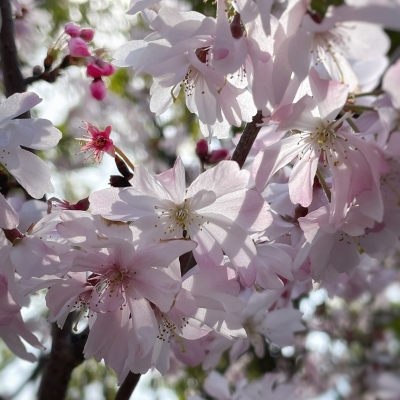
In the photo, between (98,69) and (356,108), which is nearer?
(356,108)

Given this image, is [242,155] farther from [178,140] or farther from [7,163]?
[178,140]

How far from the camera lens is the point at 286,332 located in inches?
59.5

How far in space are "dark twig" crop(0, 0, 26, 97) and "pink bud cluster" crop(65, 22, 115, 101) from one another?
18cm

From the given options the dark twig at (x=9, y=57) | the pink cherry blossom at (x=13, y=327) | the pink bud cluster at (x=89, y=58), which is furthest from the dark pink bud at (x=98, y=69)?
the pink cherry blossom at (x=13, y=327)

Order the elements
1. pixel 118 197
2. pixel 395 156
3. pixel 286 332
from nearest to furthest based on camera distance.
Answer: pixel 395 156 → pixel 118 197 → pixel 286 332

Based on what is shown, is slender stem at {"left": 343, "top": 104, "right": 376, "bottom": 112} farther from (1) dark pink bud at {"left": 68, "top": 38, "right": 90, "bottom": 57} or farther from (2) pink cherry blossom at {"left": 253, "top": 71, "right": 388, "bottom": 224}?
(1) dark pink bud at {"left": 68, "top": 38, "right": 90, "bottom": 57}

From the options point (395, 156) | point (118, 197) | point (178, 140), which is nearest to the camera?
point (395, 156)

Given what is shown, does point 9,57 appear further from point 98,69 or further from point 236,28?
point 236,28

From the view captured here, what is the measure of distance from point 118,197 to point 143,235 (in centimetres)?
8

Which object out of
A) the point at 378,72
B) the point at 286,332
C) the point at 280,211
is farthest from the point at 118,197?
the point at 286,332

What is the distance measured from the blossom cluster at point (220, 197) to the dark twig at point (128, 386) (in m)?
0.27

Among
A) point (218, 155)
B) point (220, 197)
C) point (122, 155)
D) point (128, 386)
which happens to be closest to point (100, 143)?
point (122, 155)

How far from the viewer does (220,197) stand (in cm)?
97

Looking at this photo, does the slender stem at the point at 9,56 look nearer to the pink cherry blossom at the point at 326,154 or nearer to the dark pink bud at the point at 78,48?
the dark pink bud at the point at 78,48
